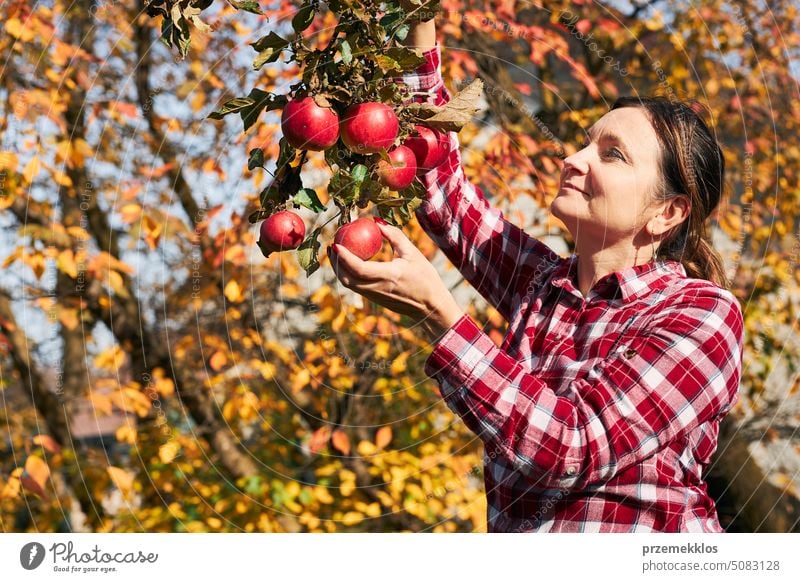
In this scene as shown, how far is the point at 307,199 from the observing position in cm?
131

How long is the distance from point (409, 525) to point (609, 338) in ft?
7.31

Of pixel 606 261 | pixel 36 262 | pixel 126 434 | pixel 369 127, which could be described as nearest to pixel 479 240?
pixel 606 261

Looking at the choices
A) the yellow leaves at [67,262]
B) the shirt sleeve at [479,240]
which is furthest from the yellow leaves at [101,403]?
the shirt sleeve at [479,240]

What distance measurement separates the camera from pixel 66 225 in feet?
11.5

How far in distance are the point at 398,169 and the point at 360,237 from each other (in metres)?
0.13

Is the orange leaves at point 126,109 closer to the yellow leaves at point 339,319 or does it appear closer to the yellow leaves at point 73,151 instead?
the yellow leaves at point 73,151

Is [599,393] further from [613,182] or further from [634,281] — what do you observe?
[613,182]

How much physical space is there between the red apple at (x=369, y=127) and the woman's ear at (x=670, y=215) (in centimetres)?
61

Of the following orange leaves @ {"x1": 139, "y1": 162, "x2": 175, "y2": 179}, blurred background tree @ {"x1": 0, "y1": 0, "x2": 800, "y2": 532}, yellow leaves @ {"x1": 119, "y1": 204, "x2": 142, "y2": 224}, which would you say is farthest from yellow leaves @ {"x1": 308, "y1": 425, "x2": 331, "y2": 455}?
orange leaves @ {"x1": 139, "y1": 162, "x2": 175, "y2": 179}

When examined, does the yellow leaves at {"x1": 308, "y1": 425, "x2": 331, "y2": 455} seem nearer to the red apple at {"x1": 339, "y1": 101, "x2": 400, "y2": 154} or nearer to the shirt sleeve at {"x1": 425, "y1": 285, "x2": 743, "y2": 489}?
the shirt sleeve at {"x1": 425, "y1": 285, "x2": 743, "y2": 489}

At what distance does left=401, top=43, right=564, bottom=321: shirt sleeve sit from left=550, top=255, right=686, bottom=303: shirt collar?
158 millimetres

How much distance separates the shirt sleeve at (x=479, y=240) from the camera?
1.83 m

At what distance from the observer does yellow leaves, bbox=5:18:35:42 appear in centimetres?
301
